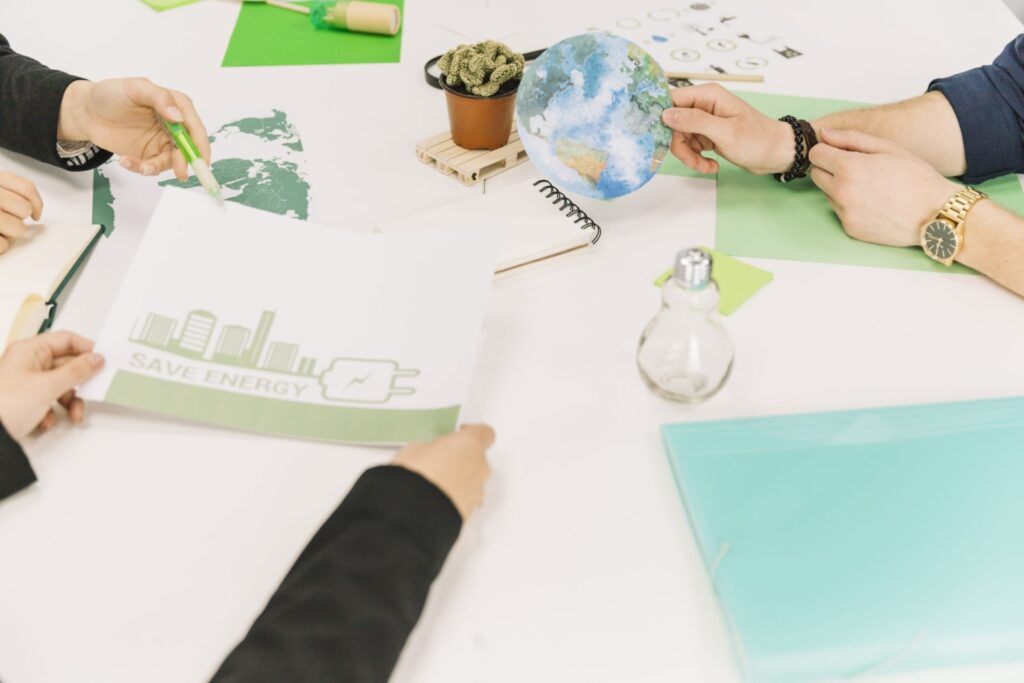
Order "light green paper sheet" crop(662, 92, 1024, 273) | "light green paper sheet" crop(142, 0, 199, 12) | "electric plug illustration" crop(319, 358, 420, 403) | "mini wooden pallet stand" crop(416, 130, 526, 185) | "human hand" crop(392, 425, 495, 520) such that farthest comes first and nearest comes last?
"light green paper sheet" crop(142, 0, 199, 12), "mini wooden pallet stand" crop(416, 130, 526, 185), "light green paper sheet" crop(662, 92, 1024, 273), "electric plug illustration" crop(319, 358, 420, 403), "human hand" crop(392, 425, 495, 520)

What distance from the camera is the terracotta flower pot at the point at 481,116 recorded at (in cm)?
111

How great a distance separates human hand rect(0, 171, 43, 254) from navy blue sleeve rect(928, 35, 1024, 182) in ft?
3.97

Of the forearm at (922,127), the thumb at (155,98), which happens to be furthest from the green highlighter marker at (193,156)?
the forearm at (922,127)

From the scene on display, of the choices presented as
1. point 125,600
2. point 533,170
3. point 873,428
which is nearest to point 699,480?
point 873,428

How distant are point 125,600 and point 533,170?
2.51 feet

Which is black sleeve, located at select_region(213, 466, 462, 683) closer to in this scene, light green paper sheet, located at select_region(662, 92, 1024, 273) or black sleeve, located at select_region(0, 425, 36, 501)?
black sleeve, located at select_region(0, 425, 36, 501)

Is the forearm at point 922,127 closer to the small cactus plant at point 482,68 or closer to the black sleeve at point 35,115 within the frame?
the small cactus plant at point 482,68

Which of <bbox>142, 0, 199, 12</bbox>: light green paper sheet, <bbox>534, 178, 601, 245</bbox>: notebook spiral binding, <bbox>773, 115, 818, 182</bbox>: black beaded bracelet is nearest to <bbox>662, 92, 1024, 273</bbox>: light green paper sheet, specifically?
<bbox>773, 115, 818, 182</bbox>: black beaded bracelet

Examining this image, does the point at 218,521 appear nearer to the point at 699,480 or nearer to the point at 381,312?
the point at 381,312

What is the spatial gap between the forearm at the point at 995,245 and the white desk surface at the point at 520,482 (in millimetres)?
22

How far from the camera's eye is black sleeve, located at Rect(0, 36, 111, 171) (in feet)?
3.59

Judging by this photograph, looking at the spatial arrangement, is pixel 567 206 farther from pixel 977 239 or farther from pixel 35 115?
pixel 35 115

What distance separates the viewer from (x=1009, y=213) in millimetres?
1000

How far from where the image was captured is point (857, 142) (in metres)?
1.08
